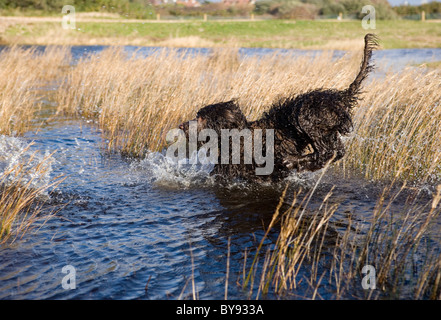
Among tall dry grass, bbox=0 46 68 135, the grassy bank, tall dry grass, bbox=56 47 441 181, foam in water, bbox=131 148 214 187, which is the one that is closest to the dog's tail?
tall dry grass, bbox=56 47 441 181

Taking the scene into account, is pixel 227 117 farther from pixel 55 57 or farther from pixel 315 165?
pixel 55 57

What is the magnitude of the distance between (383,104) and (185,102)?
383cm

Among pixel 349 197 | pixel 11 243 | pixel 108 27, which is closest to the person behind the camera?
pixel 11 243

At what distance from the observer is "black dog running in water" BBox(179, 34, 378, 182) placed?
16.9ft

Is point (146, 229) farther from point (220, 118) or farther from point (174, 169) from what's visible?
point (174, 169)

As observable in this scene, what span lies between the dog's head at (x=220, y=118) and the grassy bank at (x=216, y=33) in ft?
74.1

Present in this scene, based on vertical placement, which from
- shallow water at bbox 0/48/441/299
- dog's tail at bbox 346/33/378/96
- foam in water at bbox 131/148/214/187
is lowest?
shallow water at bbox 0/48/441/299

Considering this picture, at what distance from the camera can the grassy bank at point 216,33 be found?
2959 centimetres

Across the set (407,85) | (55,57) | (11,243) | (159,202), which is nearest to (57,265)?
(11,243)

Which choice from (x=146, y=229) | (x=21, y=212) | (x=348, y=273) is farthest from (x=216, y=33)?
(x=348, y=273)

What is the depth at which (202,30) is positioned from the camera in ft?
119

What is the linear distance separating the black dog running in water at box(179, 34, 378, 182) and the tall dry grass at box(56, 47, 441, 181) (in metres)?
0.95

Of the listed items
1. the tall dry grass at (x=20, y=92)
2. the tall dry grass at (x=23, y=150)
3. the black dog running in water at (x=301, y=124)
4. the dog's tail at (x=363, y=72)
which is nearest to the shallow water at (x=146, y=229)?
the tall dry grass at (x=23, y=150)

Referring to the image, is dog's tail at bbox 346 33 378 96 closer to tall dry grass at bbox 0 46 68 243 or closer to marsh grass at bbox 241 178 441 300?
marsh grass at bbox 241 178 441 300
